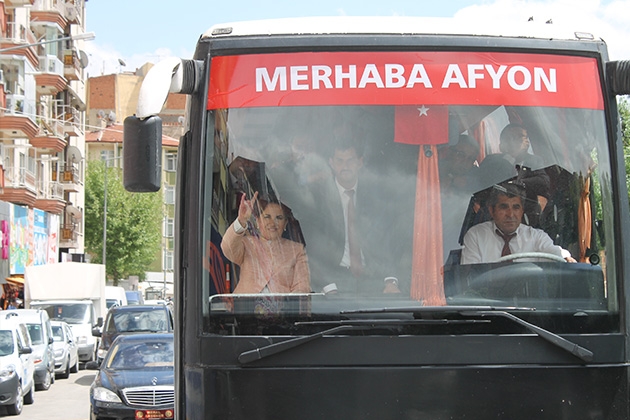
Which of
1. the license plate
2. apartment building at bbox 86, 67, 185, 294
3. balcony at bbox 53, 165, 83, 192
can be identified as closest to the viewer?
the license plate

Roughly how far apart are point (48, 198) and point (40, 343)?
101ft

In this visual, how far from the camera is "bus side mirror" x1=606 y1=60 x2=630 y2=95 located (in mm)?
5835

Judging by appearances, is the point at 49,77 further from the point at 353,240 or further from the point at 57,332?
the point at 353,240

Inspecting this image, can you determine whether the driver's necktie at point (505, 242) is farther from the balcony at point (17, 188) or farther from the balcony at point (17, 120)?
the balcony at point (17, 188)

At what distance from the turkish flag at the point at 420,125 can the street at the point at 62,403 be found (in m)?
14.3

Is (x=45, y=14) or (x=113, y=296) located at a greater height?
(x=45, y=14)

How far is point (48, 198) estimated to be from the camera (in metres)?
55.1

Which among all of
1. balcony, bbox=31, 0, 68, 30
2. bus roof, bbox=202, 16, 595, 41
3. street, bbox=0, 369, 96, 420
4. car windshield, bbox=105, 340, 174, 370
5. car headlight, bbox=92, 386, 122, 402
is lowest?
street, bbox=0, 369, 96, 420

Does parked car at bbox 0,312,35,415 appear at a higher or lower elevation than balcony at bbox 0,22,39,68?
lower

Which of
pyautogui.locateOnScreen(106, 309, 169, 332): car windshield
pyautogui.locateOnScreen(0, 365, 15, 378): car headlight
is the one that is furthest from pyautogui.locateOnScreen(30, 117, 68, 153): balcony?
pyautogui.locateOnScreen(0, 365, 15, 378): car headlight

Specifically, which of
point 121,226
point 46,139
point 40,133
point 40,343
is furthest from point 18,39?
point 121,226

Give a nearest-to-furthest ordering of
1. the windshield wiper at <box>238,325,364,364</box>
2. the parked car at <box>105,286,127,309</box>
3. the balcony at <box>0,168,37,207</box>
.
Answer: the windshield wiper at <box>238,325,364,364</box> → the balcony at <box>0,168,37,207</box> → the parked car at <box>105,286,127,309</box>

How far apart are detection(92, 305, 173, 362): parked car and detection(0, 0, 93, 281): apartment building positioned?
15.5 m

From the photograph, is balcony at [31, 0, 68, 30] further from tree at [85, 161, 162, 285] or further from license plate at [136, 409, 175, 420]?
license plate at [136, 409, 175, 420]
